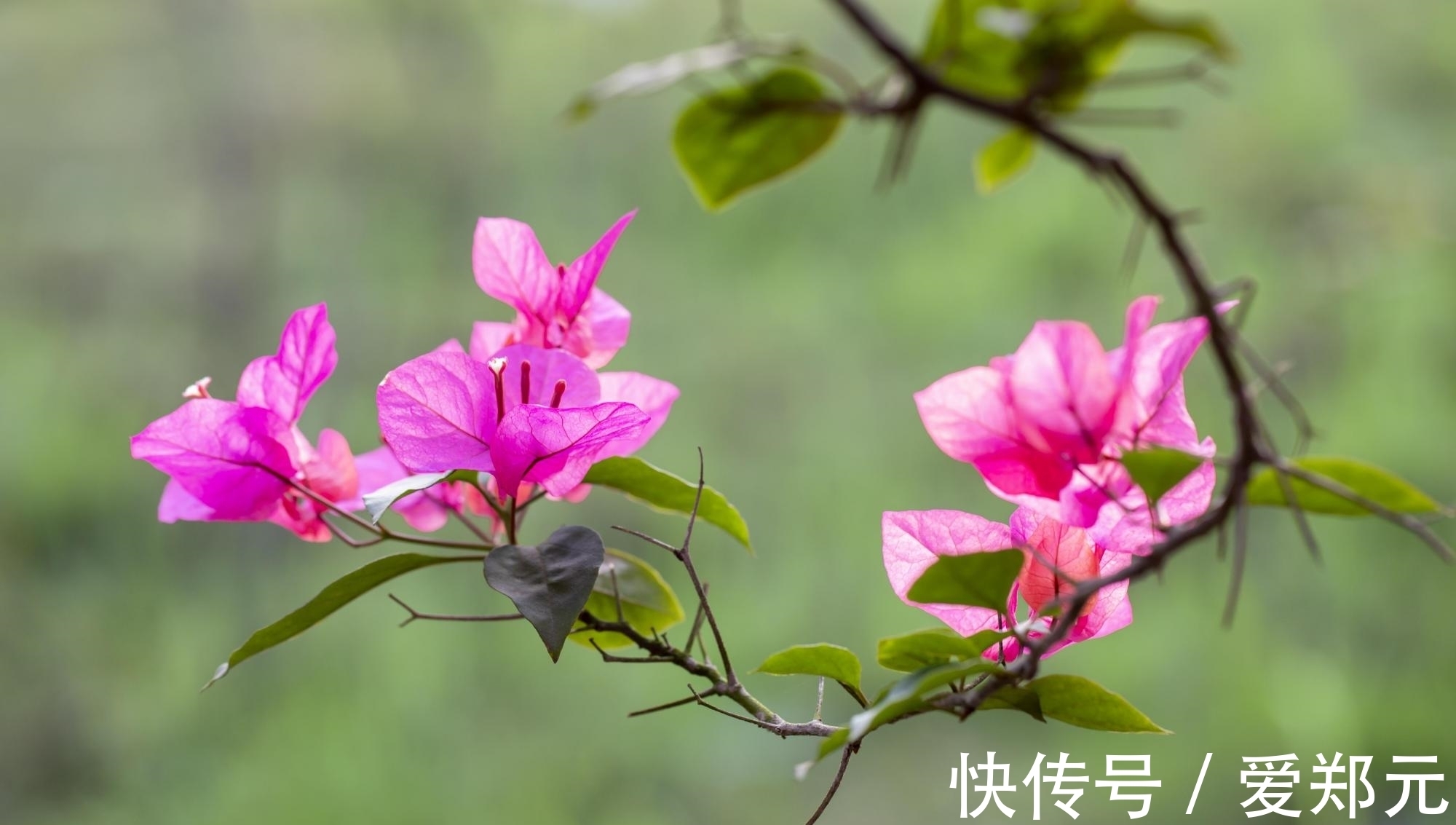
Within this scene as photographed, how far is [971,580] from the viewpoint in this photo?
1.06 feet

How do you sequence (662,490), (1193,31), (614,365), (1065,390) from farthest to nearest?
(614,365), (662,490), (1065,390), (1193,31)

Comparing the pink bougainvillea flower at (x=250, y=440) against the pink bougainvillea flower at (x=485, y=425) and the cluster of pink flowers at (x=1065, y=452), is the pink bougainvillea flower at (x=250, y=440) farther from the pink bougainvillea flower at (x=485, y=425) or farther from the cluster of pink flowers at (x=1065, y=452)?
the cluster of pink flowers at (x=1065, y=452)

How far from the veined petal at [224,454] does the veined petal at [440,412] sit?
0.06 m

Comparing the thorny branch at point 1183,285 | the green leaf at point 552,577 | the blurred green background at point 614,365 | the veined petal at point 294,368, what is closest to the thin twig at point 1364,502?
the thorny branch at point 1183,285

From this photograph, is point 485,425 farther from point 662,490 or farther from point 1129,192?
point 1129,192

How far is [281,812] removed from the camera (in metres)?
2.45

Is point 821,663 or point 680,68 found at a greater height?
point 680,68

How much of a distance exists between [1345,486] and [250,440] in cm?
35

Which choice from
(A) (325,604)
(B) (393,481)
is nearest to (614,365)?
(B) (393,481)

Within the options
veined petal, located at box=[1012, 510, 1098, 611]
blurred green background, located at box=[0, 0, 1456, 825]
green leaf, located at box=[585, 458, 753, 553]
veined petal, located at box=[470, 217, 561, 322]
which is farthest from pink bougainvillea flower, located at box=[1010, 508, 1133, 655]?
blurred green background, located at box=[0, 0, 1456, 825]

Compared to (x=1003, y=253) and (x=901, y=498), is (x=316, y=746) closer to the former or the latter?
(x=901, y=498)

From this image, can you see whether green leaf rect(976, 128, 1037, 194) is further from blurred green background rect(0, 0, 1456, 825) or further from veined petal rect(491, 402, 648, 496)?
blurred green background rect(0, 0, 1456, 825)

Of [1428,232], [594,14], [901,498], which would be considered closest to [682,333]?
[901,498]

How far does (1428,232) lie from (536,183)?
2187mm
